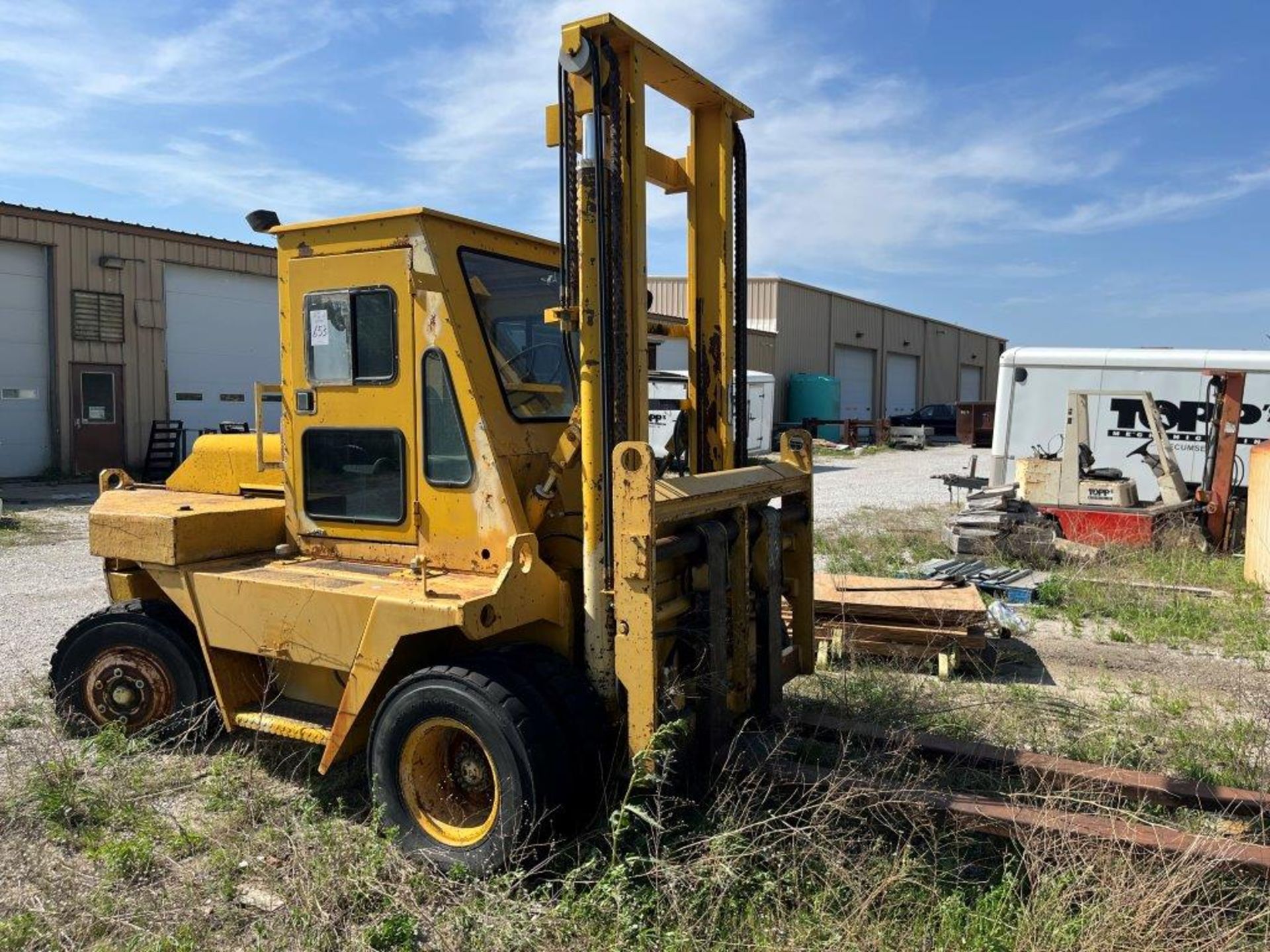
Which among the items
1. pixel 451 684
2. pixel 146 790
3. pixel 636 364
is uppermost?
pixel 636 364

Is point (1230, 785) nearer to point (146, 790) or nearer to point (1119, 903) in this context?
point (1119, 903)

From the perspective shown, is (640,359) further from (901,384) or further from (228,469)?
(901,384)

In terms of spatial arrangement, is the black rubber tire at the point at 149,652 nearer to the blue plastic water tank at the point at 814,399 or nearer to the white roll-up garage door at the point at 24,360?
the white roll-up garage door at the point at 24,360

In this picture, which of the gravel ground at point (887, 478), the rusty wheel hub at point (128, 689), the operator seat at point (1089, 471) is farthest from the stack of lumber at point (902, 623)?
the gravel ground at point (887, 478)

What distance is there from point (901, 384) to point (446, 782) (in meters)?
45.2

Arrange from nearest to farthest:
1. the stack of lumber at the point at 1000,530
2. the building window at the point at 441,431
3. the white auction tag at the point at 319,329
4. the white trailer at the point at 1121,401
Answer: the building window at the point at 441,431 → the white auction tag at the point at 319,329 → the stack of lumber at the point at 1000,530 → the white trailer at the point at 1121,401

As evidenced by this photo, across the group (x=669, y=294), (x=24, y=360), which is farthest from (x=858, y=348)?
(x=24, y=360)

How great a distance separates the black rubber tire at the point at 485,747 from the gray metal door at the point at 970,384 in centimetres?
5290

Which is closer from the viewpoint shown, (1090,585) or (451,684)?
(451,684)

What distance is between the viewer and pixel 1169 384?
572 inches

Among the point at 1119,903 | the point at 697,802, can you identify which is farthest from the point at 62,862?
the point at 1119,903

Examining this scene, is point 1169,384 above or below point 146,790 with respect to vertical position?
above

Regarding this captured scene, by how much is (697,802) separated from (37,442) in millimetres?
19320

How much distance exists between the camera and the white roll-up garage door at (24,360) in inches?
726
